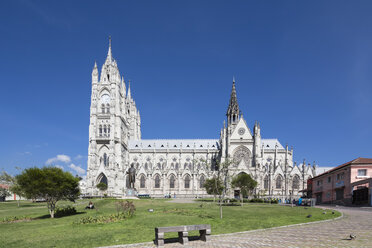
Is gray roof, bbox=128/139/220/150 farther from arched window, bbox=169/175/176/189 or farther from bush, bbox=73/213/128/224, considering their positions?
bush, bbox=73/213/128/224

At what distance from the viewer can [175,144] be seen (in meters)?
89.9

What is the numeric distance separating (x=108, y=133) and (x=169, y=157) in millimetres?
19879

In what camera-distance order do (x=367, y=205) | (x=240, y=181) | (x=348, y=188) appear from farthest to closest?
(x=240, y=181) < (x=348, y=188) < (x=367, y=205)

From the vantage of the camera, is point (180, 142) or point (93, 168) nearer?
point (93, 168)

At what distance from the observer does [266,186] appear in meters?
68.9

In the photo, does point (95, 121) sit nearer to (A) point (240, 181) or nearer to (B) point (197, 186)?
(B) point (197, 186)

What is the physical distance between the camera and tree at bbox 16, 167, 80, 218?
24.4m

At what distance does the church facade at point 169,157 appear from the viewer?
6900 cm

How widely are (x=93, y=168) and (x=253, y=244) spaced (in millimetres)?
67616

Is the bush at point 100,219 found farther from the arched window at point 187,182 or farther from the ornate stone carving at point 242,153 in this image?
the arched window at point 187,182

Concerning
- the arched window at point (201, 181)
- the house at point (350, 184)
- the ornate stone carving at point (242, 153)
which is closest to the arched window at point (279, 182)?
the ornate stone carving at point (242, 153)

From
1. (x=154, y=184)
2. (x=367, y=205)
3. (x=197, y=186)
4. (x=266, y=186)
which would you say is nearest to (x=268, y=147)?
(x=266, y=186)

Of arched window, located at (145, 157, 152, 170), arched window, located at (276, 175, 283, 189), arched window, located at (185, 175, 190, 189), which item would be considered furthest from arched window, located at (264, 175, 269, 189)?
arched window, located at (145, 157, 152, 170)

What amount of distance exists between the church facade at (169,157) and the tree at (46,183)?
1589 inches
